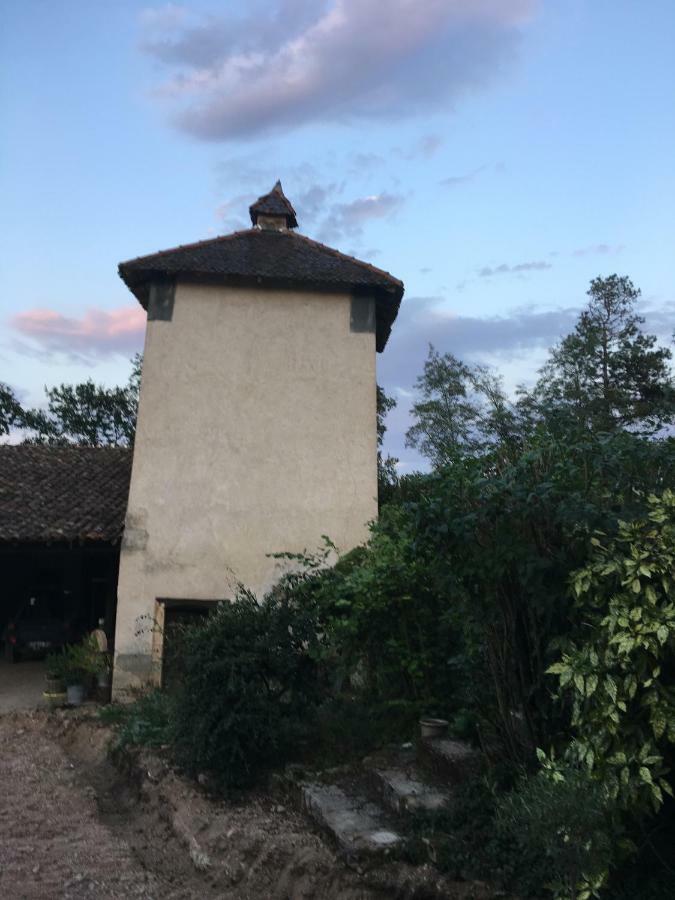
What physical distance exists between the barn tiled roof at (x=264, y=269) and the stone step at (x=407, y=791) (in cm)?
804

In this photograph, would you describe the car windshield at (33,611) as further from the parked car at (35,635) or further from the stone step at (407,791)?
the stone step at (407,791)

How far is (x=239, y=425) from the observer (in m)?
12.0

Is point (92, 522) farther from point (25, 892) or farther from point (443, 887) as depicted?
point (443, 887)

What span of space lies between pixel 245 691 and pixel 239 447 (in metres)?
5.60

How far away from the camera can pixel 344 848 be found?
5.17 m

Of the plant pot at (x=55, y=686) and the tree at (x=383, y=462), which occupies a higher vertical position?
the tree at (x=383, y=462)

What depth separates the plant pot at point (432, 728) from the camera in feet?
22.3

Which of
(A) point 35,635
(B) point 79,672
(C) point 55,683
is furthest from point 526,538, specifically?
(A) point 35,635

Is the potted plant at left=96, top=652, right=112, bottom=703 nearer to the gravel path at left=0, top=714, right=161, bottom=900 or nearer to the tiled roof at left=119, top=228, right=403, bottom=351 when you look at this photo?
the gravel path at left=0, top=714, right=161, bottom=900

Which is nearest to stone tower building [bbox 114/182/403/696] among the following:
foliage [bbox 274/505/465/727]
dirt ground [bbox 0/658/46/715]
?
dirt ground [bbox 0/658/46/715]

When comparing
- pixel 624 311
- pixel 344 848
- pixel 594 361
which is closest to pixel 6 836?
pixel 344 848

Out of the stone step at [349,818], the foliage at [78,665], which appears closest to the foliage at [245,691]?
the stone step at [349,818]

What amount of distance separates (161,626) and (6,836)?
16.3ft

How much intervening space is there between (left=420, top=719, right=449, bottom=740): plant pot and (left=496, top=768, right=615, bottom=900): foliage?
275 centimetres
